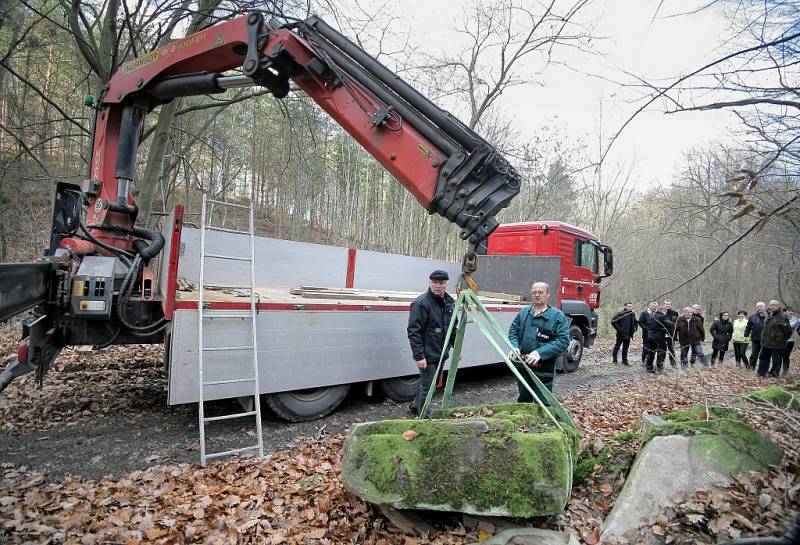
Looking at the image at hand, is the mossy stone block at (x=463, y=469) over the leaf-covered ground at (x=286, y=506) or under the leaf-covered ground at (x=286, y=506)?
over

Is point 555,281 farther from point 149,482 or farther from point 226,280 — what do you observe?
point 149,482

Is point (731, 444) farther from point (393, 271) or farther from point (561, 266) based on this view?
point (393, 271)

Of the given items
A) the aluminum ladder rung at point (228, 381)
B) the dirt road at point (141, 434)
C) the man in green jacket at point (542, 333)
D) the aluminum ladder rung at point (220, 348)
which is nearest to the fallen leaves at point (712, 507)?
the man in green jacket at point (542, 333)

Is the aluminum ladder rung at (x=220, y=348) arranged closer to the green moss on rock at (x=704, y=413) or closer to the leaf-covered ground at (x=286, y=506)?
the leaf-covered ground at (x=286, y=506)

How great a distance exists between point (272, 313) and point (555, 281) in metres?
5.32

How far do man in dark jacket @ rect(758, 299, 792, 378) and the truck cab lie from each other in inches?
141

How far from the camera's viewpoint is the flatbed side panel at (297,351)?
406 cm

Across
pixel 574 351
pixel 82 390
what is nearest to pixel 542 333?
pixel 574 351

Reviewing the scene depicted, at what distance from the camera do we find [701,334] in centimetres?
1060

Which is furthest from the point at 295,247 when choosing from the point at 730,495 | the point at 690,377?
the point at 690,377

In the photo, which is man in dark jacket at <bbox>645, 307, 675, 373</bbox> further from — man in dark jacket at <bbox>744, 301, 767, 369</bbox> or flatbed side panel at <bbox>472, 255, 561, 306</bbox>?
flatbed side panel at <bbox>472, 255, 561, 306</bbox>

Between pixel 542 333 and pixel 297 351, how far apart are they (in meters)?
2.59

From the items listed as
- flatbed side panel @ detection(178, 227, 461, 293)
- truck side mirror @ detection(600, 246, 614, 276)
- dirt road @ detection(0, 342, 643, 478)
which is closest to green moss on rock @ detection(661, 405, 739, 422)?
dirt road @ detection(0, 342, 643, 478)

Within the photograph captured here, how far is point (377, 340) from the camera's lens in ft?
18.0
